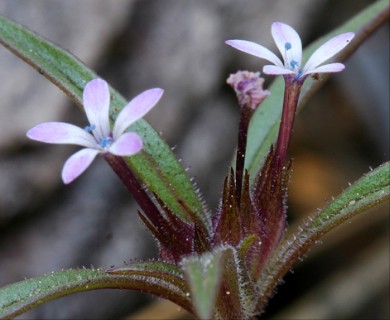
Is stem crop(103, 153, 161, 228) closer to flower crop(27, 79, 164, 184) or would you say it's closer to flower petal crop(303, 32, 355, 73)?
flower crop(27, 79, 164, 184)

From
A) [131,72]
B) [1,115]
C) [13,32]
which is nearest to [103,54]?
[131,72]

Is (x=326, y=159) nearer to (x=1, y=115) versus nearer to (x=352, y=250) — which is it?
(x=352, y=250)

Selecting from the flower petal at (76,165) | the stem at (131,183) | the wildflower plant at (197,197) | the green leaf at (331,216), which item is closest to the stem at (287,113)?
the wildflower plant at (197,197)

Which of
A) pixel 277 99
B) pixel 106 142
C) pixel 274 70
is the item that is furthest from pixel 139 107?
pixel 277 99

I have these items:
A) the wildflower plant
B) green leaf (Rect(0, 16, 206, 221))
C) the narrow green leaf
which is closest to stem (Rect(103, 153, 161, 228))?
the wildflower plant

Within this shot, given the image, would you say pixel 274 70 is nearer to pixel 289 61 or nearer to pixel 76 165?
pixel 289 61

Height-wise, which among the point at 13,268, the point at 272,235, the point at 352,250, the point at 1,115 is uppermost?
the point at 1,115
